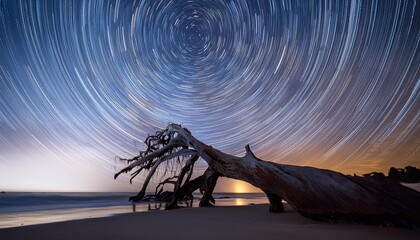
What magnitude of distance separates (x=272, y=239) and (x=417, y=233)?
6.66 feet

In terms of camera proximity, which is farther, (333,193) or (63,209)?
(63,209)

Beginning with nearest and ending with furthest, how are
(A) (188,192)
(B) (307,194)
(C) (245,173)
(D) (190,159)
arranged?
(B) (307,194) → (C) (245,173) → (D) (190,159) → (A) (188,192)

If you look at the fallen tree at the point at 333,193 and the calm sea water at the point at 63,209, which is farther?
the calm sea water at the point at 63,209

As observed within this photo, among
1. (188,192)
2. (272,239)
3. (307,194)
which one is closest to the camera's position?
(272,239)

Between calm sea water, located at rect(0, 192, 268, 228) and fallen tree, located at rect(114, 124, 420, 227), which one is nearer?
fallen tree, located at rect(114, 124, 420, 227)

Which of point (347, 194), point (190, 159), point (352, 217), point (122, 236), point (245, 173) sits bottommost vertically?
point (122, 236)

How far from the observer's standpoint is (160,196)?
54.3 feet

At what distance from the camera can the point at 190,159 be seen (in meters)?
10.9

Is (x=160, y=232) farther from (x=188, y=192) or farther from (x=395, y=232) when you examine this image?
(x=188, y=192)

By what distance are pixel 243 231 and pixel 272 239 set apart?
833 millimetres

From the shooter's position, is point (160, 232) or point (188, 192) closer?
point (160, 232)

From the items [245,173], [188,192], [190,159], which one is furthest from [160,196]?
[245,173]

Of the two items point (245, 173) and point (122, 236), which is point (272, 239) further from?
point (245, 173)

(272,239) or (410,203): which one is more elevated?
(410,203)
